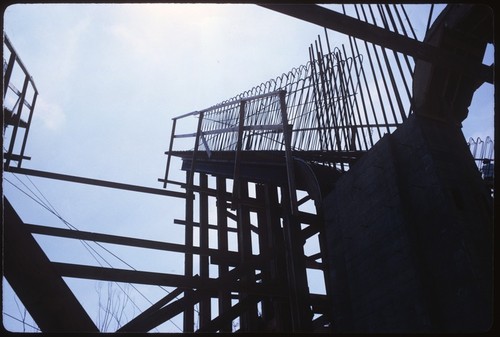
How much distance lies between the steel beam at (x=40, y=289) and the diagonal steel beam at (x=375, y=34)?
8.72ft

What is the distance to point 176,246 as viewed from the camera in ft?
18.2

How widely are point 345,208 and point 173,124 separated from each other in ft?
21.6

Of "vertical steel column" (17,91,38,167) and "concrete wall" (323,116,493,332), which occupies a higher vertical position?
"vertical steel column" (17,91,38,167)

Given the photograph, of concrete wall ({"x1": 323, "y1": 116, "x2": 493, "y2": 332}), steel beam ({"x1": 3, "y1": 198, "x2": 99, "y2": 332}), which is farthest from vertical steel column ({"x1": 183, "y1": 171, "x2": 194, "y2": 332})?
steel beam ({"x1": 3, "y1": 198, "x2": 99, "y2": 332})

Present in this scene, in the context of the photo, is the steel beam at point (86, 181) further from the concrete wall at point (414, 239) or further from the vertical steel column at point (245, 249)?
the concrete wall at point (414, 239)

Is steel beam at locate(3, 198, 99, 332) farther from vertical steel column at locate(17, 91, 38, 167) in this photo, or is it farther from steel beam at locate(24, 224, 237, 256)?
vertical steel column at locate(17, 91, 38, 167)

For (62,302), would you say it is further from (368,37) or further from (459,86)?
(459,86)

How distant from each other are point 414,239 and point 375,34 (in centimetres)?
204

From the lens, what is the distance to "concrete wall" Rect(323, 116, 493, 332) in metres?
3.39

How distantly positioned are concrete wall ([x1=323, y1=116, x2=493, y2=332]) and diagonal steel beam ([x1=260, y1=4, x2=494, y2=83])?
757 mm

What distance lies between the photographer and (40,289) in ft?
9.27

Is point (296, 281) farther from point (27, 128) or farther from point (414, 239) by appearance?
point (27, 128)

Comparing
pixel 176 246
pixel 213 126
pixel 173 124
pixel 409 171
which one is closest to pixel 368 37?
pixel 409 171

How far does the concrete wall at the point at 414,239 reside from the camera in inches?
133
